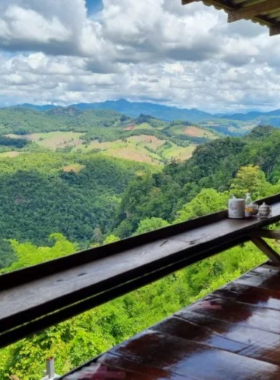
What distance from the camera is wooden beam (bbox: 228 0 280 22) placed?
225 centimetres

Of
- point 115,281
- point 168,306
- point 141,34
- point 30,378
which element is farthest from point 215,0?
point 141,34

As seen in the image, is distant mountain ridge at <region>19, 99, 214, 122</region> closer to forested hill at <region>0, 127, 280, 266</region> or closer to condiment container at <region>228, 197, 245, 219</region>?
forested hill at <region>0, 127, 280, 266</region>

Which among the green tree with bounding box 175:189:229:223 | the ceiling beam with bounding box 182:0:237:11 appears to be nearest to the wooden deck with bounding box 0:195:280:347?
the ceiling beam with bounding box 182:0:237:11

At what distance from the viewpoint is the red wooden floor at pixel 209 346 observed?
5.30 feet

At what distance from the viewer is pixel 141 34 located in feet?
146

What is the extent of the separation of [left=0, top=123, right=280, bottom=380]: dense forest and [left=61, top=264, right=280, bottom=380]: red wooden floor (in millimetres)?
11135

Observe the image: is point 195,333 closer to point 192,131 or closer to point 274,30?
point 274,30

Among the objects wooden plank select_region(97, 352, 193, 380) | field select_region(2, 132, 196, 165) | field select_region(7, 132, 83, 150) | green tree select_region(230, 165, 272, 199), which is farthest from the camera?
field select_region(7, 132, 83, 150)

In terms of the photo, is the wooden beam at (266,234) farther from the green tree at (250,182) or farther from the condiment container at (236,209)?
the green tree at (250,182)

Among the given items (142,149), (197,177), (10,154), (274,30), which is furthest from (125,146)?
(274,30)

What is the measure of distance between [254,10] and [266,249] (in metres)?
1.38

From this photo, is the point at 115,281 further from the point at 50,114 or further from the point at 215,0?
the point at 50,114

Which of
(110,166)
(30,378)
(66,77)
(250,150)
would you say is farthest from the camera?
(66,77)

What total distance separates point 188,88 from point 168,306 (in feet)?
98.3
